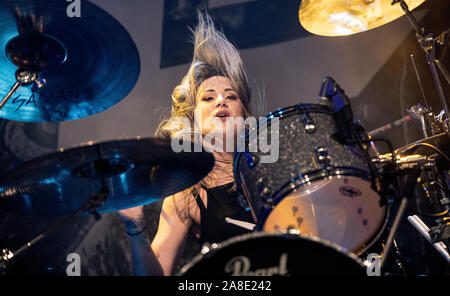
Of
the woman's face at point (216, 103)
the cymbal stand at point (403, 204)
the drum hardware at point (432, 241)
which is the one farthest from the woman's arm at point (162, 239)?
the drum hardware at point (432, 241)

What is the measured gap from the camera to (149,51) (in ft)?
8.92

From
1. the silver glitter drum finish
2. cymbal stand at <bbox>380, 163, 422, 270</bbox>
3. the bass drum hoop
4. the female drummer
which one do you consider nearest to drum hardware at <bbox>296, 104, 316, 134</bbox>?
the silver glitter drum finish

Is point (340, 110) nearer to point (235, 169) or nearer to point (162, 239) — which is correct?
point (235, 169)

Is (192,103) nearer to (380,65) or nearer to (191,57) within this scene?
(191,57)

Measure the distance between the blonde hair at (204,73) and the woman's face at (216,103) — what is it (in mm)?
61

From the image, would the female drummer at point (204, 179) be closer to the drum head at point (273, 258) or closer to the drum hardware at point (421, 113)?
the drum head at point (273, 258)

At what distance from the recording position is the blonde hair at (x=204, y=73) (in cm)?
231

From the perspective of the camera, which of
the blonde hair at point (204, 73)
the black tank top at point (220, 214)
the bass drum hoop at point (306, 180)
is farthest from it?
the blonde hair at point (204, 73)

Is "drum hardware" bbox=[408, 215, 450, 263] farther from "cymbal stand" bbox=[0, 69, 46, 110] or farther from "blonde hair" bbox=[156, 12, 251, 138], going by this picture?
"cymbal stand" bbox=[0, 69, 46, 110]

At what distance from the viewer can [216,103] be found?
2158 mm

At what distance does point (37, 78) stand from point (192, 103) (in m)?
1.06

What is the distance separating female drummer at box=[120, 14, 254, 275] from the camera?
1.62m

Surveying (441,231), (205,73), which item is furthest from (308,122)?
(205,73)
